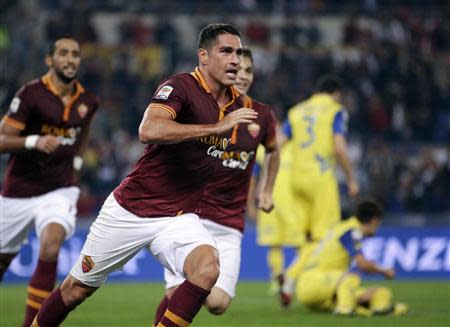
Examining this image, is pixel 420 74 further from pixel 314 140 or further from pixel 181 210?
pixel 181 210

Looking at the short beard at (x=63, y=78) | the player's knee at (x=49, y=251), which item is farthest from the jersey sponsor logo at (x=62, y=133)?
the player's knee at (x=49, y=251)

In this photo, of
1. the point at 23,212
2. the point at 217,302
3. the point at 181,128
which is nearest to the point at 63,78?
the point at 23,212

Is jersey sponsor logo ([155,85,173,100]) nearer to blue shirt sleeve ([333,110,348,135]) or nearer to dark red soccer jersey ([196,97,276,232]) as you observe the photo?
dark red soccer jersey ([196,97,276,232])

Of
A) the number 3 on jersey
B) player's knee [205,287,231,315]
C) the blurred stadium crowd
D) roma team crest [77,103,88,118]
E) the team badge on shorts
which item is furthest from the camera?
the blurred stadium crowd

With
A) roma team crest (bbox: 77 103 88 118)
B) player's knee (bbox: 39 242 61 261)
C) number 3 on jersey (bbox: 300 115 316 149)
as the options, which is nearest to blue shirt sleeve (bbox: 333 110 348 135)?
number 3 on jersey (bbox: 300 115 316 149)

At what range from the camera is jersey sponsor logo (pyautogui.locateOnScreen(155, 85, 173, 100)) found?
6539 millimetres

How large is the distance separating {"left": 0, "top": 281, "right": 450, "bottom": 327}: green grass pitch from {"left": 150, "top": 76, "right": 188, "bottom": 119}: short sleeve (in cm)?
351

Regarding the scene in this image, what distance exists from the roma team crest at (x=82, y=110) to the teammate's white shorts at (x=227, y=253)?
1.65 metres

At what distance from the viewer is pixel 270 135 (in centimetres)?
885

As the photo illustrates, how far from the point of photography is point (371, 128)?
2266 cm

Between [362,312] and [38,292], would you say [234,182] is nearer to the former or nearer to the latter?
[38,292]

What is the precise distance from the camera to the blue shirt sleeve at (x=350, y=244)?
35.5ft

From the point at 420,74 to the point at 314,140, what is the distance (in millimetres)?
12128

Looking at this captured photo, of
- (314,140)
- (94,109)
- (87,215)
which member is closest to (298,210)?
(314,140)
